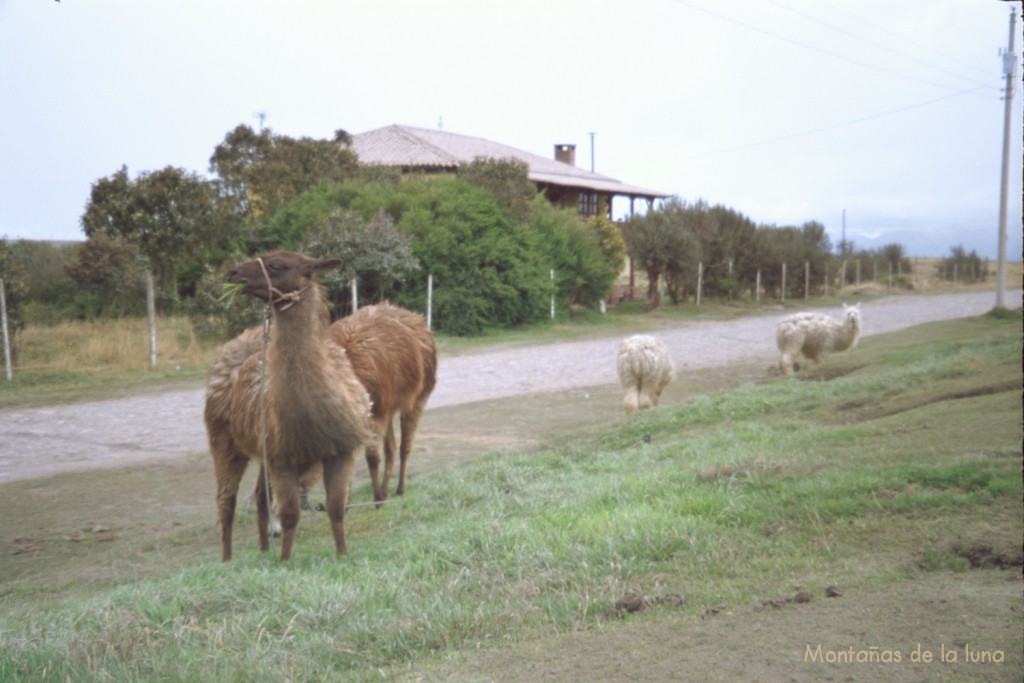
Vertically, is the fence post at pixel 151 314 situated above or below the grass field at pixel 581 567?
above

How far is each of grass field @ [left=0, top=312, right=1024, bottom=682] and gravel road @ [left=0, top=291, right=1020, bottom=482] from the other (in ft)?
1.96

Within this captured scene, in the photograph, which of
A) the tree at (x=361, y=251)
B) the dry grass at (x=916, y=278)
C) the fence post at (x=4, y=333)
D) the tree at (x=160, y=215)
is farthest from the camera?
the dry grass at (x=916, y=278)

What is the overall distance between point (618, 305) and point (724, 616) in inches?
1534

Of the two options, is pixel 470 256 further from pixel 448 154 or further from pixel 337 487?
pixel 337 487

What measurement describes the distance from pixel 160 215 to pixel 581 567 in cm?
1955

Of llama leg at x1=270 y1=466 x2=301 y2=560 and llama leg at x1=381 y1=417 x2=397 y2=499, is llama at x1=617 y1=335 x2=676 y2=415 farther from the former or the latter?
llama leg at x1=270 y1=466 x2=301 y2=560

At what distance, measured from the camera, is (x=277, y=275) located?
6.88 metres

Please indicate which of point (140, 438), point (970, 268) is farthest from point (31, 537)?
point (970, 268)

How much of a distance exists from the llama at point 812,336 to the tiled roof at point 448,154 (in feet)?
69.4

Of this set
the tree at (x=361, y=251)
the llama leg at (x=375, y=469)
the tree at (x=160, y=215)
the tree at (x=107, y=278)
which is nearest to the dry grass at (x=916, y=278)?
the tree at (x=361, y=251)

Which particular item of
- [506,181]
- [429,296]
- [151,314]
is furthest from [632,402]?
[506,181]

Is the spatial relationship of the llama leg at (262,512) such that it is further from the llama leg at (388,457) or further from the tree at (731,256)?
the tree at (731,256)

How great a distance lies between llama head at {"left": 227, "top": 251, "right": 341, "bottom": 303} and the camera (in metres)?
6.77

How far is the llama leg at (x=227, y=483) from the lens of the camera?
7.78 meters
